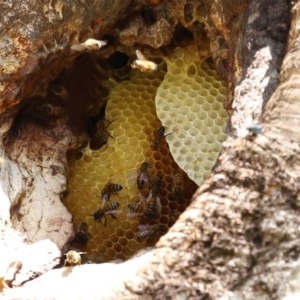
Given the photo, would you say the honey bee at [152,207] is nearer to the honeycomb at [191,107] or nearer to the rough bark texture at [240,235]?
the honeycomb at [191,107]

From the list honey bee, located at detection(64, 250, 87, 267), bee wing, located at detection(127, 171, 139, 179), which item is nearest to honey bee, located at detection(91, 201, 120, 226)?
bee wing, located at detection(127, 171, 139, 179)

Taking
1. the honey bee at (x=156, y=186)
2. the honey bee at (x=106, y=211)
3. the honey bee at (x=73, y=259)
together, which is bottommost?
the honey bee at (x=73, y=259)

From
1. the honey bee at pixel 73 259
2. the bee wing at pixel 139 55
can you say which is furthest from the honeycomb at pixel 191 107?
the honey bee at pixel 73 259

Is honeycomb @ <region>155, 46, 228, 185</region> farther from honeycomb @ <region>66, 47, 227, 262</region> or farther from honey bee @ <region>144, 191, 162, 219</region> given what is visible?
honey bee @ <region>144, 191, 162, 219</region>

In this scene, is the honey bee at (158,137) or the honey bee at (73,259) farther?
the honey bee at (158,137)

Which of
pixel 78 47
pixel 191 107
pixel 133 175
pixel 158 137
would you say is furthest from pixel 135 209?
pixel 78 47

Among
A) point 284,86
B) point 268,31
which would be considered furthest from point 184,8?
point 284,86
